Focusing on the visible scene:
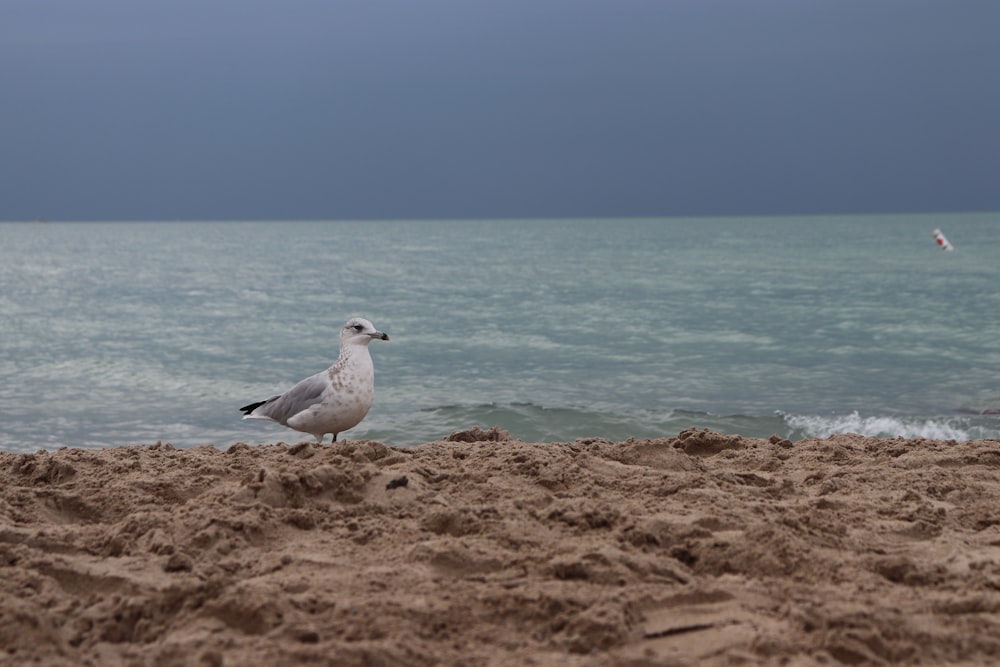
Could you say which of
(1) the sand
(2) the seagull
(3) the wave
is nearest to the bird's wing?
(2) the seagull

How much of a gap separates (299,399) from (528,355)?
28.6ft

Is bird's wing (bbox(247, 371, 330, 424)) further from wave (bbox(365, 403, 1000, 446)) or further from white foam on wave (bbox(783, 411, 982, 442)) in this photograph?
white foam on wave (bbox(783, 411, 982, 442))

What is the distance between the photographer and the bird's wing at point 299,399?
560 centimetres

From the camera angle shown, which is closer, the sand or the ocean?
the sand

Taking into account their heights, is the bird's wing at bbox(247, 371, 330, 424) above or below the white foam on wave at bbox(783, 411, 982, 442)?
above

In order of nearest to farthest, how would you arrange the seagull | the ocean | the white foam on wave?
the seagull, the white foam on wave, the ocean

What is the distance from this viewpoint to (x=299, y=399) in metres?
5.67

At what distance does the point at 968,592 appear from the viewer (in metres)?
2.85

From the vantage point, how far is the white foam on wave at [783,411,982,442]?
326 inches

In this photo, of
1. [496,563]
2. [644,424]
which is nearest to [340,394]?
[496,563]

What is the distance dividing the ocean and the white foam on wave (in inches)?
1.4

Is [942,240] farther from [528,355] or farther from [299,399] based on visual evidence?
[299,399]

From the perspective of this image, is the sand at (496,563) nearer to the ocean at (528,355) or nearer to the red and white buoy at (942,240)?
the ocean at (528,355)

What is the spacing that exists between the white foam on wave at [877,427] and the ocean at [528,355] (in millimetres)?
36
